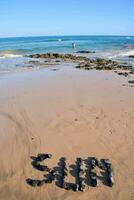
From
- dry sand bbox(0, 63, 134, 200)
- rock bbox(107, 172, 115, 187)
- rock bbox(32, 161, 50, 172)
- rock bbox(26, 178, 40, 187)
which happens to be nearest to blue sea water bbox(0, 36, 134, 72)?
dry sand bbox(0, 63, 134, 200)

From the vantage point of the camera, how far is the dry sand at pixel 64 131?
20.9 feet

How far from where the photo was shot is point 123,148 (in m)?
8.05

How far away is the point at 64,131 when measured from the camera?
29.9ft

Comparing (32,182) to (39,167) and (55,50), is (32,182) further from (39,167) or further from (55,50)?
(55,50)

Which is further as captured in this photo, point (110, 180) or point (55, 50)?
point (55, 50)

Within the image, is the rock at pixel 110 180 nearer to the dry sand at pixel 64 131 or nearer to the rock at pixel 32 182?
the dry sand at pixel 64 131

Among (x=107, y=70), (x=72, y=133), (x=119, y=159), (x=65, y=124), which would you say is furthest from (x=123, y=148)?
(x=107, y=70)

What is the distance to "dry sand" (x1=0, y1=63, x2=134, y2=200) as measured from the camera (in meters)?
6.36

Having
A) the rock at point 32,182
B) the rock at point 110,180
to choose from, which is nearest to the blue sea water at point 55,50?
the rock at point 32,182

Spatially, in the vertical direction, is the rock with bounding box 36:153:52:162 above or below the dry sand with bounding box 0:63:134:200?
above

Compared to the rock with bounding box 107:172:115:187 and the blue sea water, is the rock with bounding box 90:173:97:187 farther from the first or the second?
the blue sea water

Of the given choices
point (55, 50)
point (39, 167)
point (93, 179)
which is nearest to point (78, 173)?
point (93, 179)

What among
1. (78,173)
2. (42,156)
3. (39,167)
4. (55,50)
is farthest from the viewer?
(55,50)

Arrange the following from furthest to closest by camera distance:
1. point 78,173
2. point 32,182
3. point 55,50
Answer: point 55,50 → point 78,173 → point 32,182
